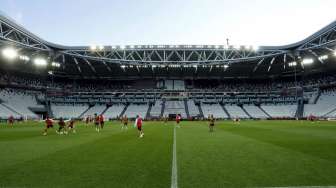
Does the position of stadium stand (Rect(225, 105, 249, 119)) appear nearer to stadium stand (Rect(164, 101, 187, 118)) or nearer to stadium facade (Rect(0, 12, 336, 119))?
stadium facade (Rect(0, 12, 336, 119))

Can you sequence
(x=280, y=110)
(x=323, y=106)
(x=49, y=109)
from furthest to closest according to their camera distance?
(x=280, y=110), (x=49, y=109), (x=323, y=106)

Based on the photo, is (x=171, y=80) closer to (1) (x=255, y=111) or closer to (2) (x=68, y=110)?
(1) (x=255, y=111)

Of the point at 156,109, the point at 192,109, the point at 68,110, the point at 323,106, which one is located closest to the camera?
the point at 323,106

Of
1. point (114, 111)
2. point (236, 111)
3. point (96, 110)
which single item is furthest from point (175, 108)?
point (96, 110)

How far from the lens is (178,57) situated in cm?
7644

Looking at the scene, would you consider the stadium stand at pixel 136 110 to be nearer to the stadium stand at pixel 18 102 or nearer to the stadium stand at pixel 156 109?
the stadium stand at pixel 156 109

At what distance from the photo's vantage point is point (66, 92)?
8500cm

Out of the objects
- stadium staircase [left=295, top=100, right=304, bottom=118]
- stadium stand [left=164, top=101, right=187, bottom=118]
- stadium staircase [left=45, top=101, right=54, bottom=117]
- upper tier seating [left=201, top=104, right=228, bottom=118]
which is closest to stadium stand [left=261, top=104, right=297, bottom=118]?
stadium staircase [left=295, top=100, right=304, bottom=118]

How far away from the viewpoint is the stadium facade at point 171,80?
6725 cm

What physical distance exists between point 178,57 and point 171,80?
16.5 meters

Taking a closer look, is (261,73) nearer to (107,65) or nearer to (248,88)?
(248,88)

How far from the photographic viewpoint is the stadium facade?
67.2 metres

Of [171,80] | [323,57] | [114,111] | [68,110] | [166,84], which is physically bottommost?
[114,111]

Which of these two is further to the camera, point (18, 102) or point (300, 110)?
point (300, 110)
